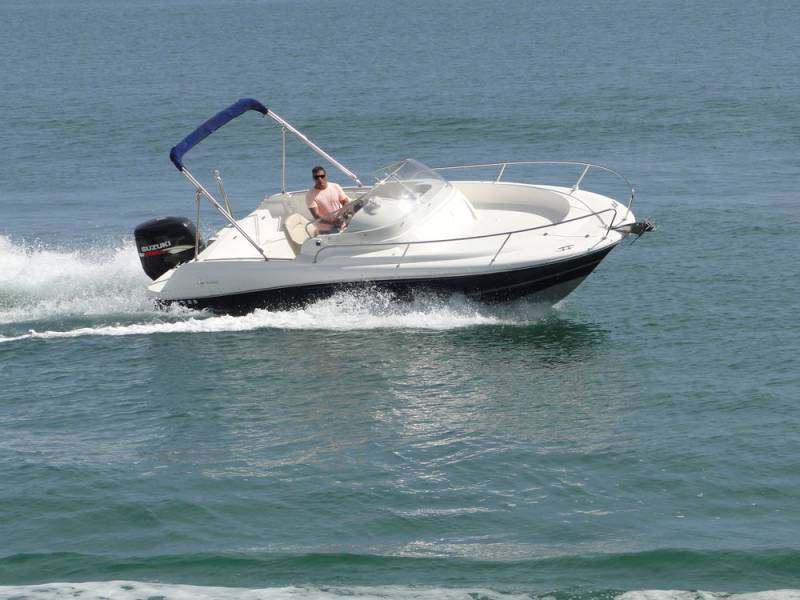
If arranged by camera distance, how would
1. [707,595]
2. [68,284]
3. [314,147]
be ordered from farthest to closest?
[68,284], [314,147], [707,595]

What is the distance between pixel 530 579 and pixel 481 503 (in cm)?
138

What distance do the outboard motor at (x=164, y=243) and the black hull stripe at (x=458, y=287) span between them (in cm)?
76

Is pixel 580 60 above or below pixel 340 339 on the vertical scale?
above

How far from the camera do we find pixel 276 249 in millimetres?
17000

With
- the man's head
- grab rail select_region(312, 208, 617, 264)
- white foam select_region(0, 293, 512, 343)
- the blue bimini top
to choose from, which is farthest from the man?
the blue bimini top

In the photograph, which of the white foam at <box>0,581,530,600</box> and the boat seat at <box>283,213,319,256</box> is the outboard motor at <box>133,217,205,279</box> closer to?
the boat seat at <box>283,213,319,256</box>

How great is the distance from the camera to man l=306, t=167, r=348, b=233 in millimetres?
16234

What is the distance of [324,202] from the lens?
16.5 metres

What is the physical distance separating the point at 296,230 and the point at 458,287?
2482 millimetres

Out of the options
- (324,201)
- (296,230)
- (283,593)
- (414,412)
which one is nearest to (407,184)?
(324,201)

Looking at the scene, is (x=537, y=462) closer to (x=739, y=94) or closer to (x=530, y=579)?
(x=530, y=579)

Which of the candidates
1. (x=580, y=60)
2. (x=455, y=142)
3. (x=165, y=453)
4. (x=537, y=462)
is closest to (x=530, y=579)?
(x=537, y=462)

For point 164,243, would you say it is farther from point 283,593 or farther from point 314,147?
point 283,593

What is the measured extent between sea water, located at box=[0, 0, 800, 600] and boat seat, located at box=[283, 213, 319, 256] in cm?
94
